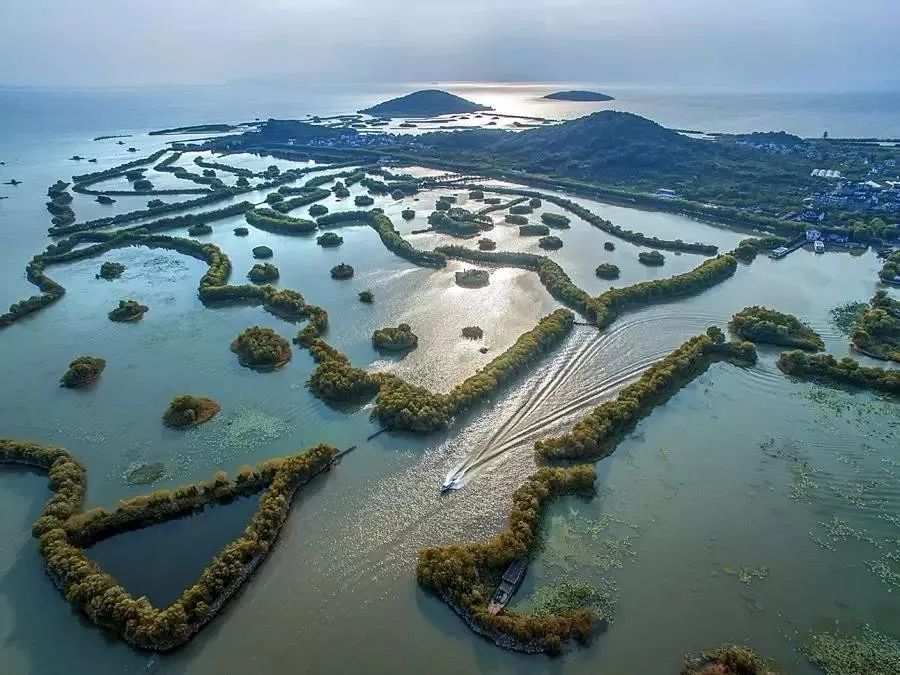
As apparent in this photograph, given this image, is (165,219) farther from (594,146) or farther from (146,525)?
(594,146)

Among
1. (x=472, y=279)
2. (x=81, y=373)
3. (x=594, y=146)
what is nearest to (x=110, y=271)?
(x=81, y=373)

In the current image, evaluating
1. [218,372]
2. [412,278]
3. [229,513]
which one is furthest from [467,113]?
[229,513]

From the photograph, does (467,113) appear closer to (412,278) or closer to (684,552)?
(412,278)

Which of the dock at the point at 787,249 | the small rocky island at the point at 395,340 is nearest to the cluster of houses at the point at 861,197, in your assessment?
the dock at the point at 787,249

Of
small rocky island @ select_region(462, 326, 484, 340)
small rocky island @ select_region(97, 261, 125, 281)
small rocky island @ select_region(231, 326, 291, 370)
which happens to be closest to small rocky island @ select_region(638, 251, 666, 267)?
small rocky island @ select_region(462, 326, 484, 340)

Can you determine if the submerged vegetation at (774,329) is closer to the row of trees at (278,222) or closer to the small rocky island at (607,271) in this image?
the small rocky island at (607,271)

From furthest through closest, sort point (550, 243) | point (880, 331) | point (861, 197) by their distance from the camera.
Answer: point (861, 197)
point (550, 243)
point (880, 331)
